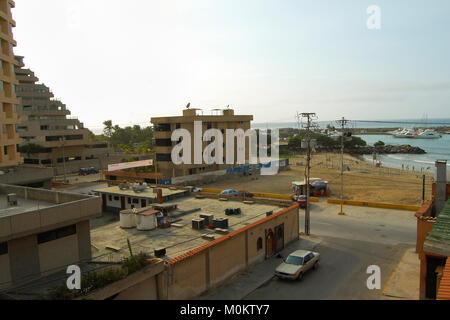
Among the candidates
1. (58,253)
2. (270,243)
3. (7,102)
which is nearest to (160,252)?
(58,253)

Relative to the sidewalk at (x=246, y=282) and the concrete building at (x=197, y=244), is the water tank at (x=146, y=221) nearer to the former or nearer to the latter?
the concrete building at (x=197, y=244)

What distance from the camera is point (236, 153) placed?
208 ft

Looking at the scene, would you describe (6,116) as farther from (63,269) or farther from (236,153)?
(236,153)

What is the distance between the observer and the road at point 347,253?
16609 millimetres

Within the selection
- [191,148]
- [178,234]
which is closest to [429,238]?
[178,234]

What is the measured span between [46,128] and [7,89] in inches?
1616

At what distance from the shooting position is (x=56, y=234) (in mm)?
13023

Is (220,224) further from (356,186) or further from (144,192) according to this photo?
(356,186)

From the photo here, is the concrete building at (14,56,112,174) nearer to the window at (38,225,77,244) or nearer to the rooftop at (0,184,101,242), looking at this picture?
the rooftop at (0,184,101,242)

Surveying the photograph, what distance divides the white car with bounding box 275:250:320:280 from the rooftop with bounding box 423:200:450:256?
663 cm

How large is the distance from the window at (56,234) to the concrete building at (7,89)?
2088 centimetres

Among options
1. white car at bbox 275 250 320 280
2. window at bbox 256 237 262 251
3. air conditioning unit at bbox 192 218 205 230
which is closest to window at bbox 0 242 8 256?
air conditioning unit at bbox 192 218 205 230

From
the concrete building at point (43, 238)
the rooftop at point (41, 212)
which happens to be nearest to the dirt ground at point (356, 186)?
the rooftop at point (41, 212)

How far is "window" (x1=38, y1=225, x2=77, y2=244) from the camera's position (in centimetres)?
1257
